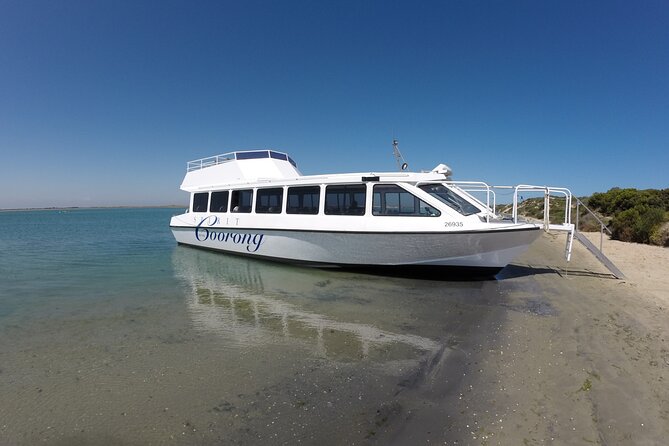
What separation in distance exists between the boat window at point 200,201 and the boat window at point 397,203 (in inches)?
311

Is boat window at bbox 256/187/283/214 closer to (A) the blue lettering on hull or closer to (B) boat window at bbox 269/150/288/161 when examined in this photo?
(A) the blue lettering on hull

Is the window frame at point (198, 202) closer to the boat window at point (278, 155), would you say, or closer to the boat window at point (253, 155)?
Answer: the boat window at point (253, 155)

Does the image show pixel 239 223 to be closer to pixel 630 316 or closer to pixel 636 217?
pixel 630 316

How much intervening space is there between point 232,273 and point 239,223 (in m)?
2.16

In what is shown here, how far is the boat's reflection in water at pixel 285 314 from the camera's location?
16.0 feet

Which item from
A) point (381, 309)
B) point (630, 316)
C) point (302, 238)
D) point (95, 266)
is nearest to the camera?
point (630, 316)

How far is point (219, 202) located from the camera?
13266mm

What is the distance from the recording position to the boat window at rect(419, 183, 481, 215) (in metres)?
8.66

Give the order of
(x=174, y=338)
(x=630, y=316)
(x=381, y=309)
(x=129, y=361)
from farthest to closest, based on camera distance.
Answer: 1. (x=381, y=309)
2. (x=630, y=316)
3. (x=174, y=338)
4. (x=129, y=361)

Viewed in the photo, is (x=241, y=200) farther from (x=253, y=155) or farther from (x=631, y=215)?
(x=631, y=215)

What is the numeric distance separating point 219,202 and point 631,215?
57.1ft

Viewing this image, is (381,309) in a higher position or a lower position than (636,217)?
lower

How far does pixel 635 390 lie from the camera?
11.5 ft

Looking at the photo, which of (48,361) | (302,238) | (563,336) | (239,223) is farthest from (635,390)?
(239,223)
